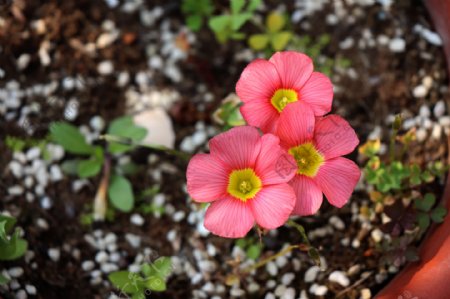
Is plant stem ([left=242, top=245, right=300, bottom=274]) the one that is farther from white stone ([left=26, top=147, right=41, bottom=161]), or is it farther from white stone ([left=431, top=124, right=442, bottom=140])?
white stone ([left=26, top=147, right=41, bottom=161])

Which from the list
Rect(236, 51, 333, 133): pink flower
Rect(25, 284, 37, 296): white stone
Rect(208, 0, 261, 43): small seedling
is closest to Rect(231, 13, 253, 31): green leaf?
Rect(208, 0, 261, 43): small seedling

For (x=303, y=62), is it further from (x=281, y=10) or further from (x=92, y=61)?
(x=92, y=61)

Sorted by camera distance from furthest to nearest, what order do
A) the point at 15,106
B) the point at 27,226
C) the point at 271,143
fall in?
the point at 15,106 < the point at 27,226 < the point at 271,143

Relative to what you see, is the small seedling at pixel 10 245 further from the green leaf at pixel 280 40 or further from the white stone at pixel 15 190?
the green leaf at pixel 280 40

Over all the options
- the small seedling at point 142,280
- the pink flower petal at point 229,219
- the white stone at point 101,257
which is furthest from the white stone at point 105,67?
the pink flower petal at point 229,219

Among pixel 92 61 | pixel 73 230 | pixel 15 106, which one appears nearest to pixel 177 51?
pixel 92 61

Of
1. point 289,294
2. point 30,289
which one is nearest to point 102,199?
point 30,289

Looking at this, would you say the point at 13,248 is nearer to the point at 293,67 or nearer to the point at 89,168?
the point at 89,168
